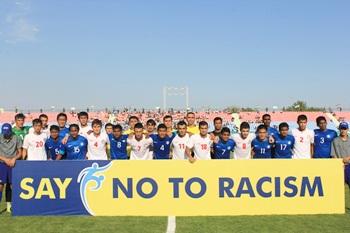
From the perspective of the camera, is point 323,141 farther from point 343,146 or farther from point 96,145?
point 96,145

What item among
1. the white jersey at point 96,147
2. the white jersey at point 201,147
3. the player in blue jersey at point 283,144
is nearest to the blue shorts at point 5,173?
the white jersey at point 96,147

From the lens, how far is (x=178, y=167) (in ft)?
26.8

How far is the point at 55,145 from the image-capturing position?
8.98m

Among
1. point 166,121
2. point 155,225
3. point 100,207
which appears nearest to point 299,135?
point 166,121

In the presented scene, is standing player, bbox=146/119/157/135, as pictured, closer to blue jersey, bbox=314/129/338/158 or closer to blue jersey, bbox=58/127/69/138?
blue jersey, bbox=58/127/69/138

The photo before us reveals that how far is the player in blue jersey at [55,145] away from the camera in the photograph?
29.4ft

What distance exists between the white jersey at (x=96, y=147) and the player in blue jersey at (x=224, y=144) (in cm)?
244

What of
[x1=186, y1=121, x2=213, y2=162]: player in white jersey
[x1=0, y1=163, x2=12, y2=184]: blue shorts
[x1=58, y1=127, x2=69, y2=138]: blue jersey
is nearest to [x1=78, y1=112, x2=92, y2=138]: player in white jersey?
[x1=58, y1=127, x2=69, y2=138]: blue jersey

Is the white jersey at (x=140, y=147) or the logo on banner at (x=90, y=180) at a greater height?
the white jersey at (x=140, y=147)

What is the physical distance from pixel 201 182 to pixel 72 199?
2525mm

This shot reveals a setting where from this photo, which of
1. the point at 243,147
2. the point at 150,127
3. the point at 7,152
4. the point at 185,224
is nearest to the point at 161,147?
the point at 150,127

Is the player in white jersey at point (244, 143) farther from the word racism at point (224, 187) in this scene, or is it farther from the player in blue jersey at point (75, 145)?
the player in blue jersey at point (75, 145)

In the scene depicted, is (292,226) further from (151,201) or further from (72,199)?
(72,199)

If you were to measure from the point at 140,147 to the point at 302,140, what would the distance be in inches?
139
